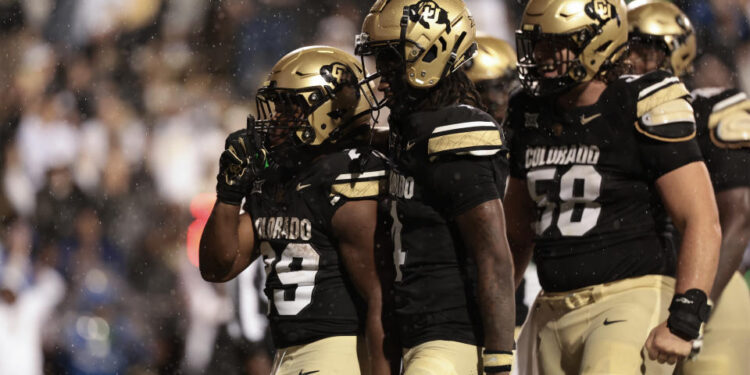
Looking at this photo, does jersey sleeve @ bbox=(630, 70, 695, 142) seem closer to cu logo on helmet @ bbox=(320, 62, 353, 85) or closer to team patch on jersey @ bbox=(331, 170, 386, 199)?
team patch on jersey @ bbox=(331, 170, 386, 199)

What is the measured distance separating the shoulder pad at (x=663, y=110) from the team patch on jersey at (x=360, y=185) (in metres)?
0.80

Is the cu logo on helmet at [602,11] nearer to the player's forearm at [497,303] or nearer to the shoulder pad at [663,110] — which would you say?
the shoulder pad at [663,110]

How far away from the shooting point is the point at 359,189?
10.6 feet

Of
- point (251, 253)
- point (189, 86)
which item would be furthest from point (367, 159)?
point (189, 86)

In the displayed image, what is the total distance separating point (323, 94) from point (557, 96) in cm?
75

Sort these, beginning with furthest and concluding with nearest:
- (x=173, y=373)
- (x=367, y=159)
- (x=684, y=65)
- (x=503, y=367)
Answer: (x=173, y=373) → (x=684, y=65) → (x=367, y=159) → (x=503, y=367)

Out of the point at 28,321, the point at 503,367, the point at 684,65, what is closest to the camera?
the point at 503,367

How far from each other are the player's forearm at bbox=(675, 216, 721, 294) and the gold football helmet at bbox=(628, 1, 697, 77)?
4.84 feet

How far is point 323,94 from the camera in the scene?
11.3 ft

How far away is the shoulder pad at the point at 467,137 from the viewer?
9.55 feet

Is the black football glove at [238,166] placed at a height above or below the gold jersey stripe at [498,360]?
above

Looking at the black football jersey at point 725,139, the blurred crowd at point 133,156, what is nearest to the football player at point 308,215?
the black football jersey at point 725,139

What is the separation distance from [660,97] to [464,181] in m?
0.77

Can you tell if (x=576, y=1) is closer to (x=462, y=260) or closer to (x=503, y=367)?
(x=462, y=260)
